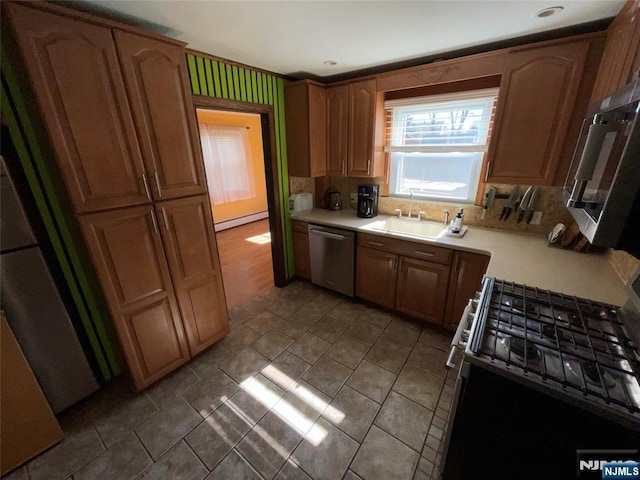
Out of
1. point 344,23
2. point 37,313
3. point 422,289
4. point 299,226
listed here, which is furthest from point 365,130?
point 37,313

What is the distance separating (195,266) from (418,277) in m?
1.87

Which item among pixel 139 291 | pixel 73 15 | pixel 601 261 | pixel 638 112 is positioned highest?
pixel 73 15

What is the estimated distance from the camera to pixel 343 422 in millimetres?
1588

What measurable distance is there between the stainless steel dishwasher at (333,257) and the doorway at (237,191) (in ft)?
2.86

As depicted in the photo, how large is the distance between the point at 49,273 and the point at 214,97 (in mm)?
1633

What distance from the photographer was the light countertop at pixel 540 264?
1.36 metres

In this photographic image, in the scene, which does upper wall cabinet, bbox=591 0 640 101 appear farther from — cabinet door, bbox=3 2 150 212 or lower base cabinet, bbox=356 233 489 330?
cabinet door, bbox=3 2 150 212

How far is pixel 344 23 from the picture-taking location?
4.92ft

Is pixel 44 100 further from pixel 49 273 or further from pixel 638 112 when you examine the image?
pixel 638 112

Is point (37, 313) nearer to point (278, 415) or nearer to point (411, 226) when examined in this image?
point (278, 415)

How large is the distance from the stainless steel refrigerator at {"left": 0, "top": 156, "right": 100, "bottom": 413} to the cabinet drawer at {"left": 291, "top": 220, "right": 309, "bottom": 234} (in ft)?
6.63

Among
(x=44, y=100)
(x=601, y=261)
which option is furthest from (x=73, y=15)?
(x=601, y=261)

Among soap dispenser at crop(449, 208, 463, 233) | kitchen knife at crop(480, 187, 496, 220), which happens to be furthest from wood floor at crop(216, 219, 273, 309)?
kitchen knife at crop(480, 187, 496, 220)

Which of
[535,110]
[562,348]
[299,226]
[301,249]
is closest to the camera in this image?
[562,348]
